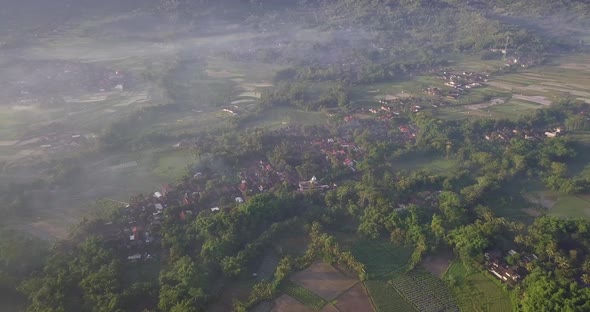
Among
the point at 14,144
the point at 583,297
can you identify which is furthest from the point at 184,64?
the point at 583,297

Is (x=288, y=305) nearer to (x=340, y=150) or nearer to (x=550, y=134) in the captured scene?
(x=340, y=150)

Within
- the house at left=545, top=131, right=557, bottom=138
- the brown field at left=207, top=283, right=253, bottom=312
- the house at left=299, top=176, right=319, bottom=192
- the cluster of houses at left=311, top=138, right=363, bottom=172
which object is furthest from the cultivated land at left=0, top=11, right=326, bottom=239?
the house at left=545, top=131, right=557, bottom=138

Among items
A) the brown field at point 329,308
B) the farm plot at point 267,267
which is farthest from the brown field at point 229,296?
the brown field at point 329,308

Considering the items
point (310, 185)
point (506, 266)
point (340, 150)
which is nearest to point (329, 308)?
point (506, 266)

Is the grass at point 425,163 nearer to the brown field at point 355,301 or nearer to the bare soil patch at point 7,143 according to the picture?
the brown field at point 355,301

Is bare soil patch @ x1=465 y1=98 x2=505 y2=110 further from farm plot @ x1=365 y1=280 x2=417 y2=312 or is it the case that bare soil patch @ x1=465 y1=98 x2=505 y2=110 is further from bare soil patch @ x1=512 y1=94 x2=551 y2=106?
farm plot @ x1=365 y1=280 x2=417 y2=312
